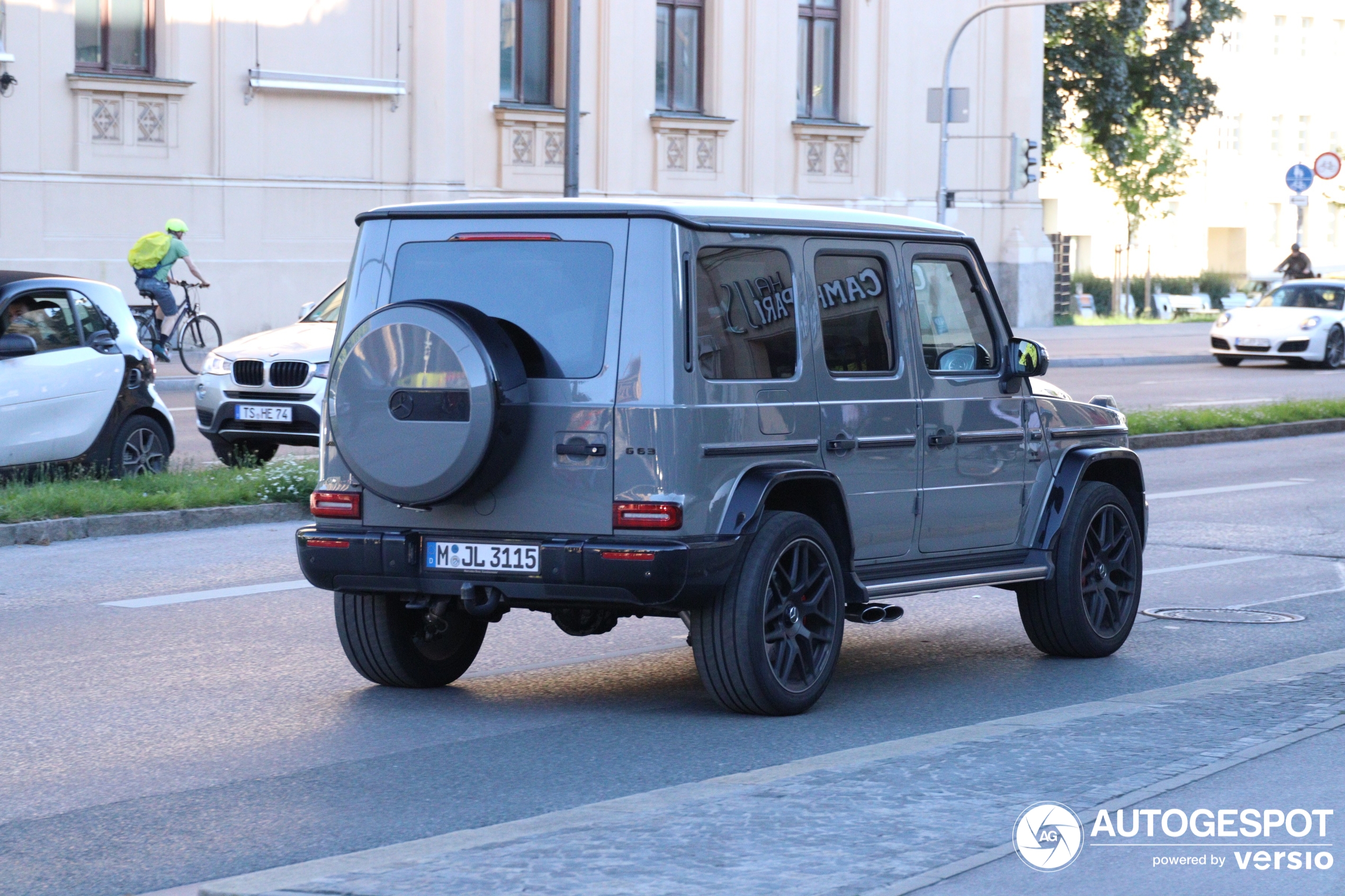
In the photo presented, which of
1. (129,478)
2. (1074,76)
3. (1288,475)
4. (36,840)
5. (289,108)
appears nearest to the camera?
(36,840)

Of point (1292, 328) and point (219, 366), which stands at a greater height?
point (1292, 328)

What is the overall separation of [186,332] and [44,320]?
1395 cm

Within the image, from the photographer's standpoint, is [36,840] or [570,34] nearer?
[36,840]

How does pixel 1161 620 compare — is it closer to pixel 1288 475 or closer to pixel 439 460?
pixel 439 460

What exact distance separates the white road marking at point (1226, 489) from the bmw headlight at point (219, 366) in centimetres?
704

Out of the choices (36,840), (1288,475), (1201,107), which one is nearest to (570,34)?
(1288,475)

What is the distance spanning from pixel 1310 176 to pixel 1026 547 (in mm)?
28191

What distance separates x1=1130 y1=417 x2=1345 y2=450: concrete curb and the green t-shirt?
12657 mm

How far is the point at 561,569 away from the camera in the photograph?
22.3 ft

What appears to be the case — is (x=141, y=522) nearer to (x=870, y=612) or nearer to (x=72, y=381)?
(x=72, y=381)

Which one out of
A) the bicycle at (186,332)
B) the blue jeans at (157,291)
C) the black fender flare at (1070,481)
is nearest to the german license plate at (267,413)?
the black fender flare at (1070,481)

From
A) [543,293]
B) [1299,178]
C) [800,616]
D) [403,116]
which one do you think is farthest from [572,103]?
[800,616]

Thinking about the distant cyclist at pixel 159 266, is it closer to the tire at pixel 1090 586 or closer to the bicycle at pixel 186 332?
the bicycle at pixel 186 332

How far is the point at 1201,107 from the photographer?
4962 centimetres
